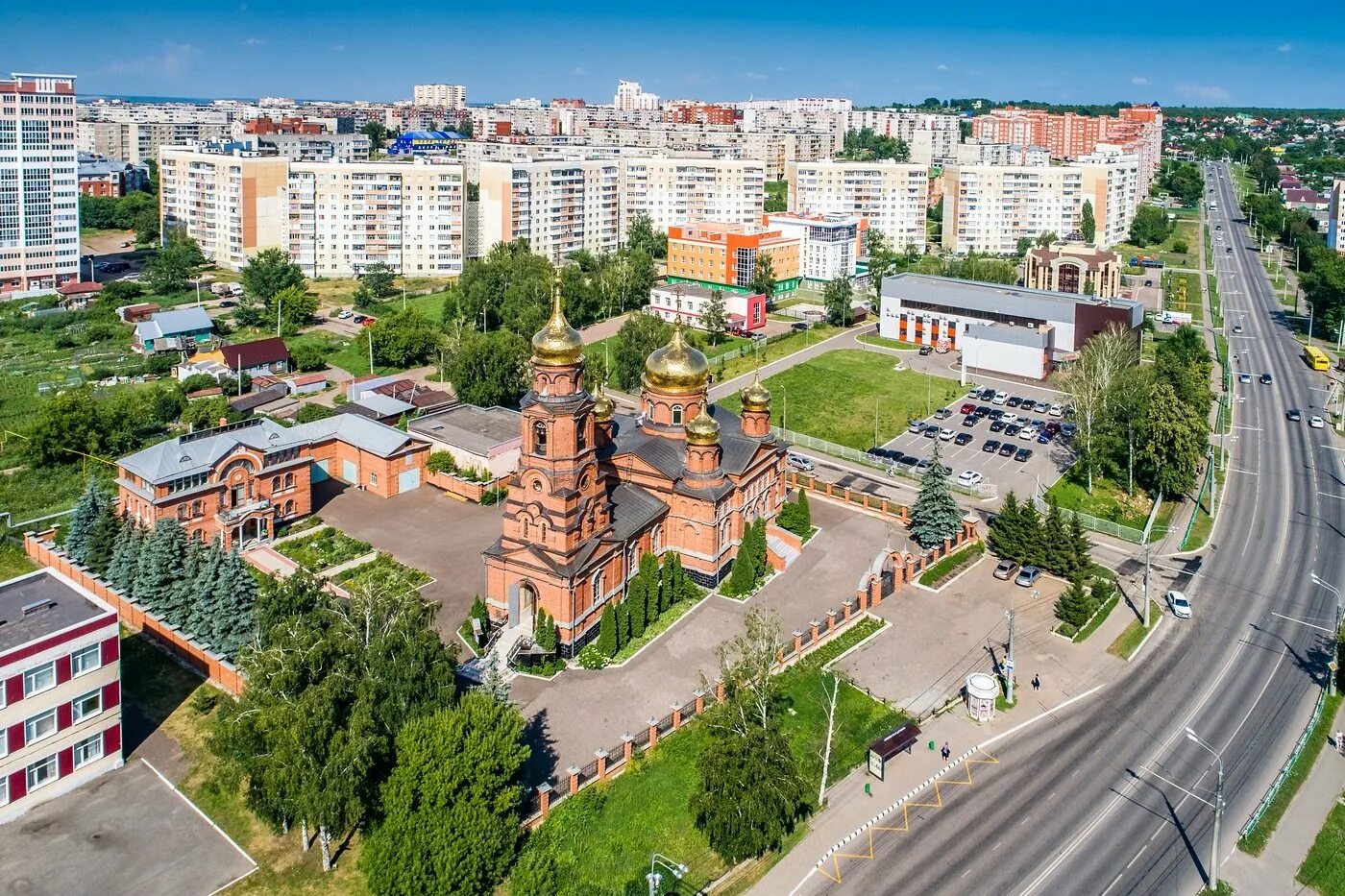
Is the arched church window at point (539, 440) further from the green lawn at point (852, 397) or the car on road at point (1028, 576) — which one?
the green lawn at point (852, 397)

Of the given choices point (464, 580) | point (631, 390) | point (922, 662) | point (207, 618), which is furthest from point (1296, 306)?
point (207, 618)

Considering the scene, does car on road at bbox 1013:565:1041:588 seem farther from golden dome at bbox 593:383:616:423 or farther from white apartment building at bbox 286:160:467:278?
white apartment building at bbox 286:160:467:278

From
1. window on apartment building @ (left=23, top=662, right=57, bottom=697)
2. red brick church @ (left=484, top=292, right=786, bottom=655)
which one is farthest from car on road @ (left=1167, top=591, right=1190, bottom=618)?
window on apartment building @ (left=23, top=662, right=57, bottom=697)

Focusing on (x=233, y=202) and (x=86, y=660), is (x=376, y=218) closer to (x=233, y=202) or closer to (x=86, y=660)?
(x=233, y=202)

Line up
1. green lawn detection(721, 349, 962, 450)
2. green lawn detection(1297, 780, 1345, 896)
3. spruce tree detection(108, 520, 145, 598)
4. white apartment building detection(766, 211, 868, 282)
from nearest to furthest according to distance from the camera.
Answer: green lawn detection(1297, 780, 1345, 896) → spruce tree detection(108, 520, 145, 598) → green lawn detection(721, 349, 962, 450) → white apartment building detection(766, 211, 868, 282)

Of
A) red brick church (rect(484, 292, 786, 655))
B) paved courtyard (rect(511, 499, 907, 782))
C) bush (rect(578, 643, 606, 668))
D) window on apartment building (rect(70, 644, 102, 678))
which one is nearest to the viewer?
window on apartment building (rect(70, 644, 102, 678))

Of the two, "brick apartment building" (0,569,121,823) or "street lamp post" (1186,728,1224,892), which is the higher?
"brick apartment building" (0,569,121,823)

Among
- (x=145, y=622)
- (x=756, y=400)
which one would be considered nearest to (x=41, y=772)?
(x=145, y=622)

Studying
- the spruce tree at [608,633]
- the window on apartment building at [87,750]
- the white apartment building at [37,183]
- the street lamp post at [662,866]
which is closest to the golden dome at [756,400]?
the spruce tree at [608,633]
